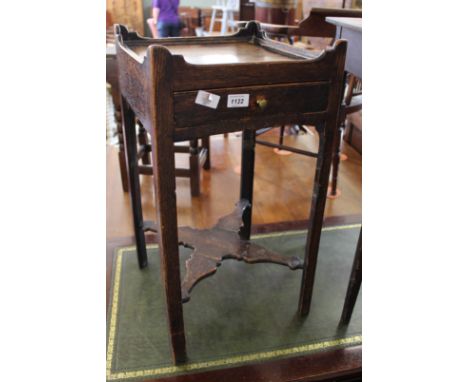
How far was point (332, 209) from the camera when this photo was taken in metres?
2.13

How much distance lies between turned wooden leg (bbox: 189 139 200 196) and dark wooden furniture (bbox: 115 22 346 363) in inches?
30.4

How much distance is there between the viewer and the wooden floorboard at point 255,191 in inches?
81.1

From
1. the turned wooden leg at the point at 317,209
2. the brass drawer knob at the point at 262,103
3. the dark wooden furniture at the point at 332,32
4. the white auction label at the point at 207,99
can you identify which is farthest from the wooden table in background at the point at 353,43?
the white auction label at the point at 207,99

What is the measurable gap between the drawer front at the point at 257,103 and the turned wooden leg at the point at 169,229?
0.07 metres

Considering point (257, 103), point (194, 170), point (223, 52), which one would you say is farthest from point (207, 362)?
point (194, 170)

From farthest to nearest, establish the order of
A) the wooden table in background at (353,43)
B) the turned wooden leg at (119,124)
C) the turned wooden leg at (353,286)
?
the turned wooden leg at (119,124) < the wooden table in background at (353,43) < the turned wooden leg at (353,286)

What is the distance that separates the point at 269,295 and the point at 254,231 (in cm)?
45

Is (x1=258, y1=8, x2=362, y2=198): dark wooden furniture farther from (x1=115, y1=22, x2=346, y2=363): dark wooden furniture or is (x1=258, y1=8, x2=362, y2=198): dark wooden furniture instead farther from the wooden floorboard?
(x1=115, y1=22, x2=346, y2=363): dark wooden furniture

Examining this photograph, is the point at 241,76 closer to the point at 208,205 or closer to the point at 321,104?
the point at 321,104

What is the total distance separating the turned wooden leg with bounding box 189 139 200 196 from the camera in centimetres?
214

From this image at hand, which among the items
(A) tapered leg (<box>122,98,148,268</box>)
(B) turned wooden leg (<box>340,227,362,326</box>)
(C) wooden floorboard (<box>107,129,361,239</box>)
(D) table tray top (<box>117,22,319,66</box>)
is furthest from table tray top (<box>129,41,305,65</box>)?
(C) wooden floorboard (<box>107,129,361,239</box>)

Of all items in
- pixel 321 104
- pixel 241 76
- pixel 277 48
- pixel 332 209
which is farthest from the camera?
pixel 332 209

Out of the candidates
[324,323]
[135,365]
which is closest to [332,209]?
[324,323]

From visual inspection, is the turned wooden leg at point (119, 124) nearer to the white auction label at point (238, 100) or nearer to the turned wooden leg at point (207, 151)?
the turned wooden leg at point (207, 151)
